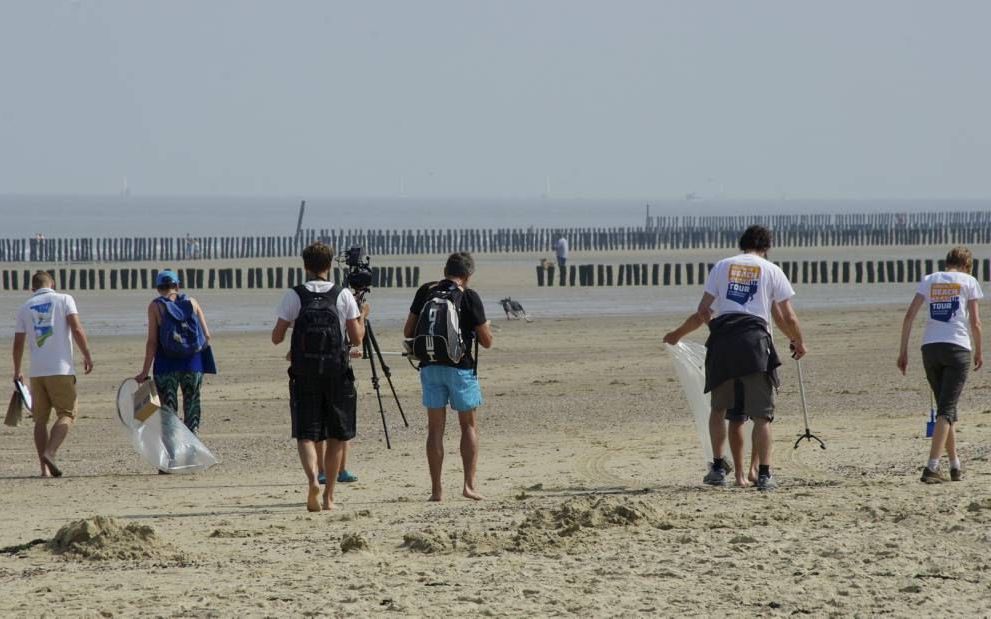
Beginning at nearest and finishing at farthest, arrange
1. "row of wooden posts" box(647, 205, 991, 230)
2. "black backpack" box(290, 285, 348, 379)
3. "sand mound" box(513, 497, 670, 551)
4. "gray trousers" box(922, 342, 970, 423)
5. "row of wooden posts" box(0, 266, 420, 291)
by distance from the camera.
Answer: "sand mound" box(513, 497, 670, 551) < "black backpack" box(290, 285, 348, 379) < "gray trousers" box(922, 342, 970, 423) < "row of wooden posts" box(0, 266, 420, 291) < "row of wooden posts" box(647, 205, 991, 230)

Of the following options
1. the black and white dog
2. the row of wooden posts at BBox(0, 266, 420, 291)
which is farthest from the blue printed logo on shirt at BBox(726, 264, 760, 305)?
the row of wooden posts at BBox(0, 266, 420, 291)

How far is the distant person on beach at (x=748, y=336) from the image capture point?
977cm

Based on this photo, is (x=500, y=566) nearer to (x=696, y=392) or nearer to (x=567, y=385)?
(x=696, y=392)

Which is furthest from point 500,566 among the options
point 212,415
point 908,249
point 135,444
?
point 908,249

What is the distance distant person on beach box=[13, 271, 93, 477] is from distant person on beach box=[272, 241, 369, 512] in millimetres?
2571

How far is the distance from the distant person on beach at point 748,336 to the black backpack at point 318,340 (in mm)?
2101

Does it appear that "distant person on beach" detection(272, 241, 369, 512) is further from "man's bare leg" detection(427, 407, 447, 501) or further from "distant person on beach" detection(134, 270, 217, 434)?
"distant person on beach" detection(134, 270, 217, 434)

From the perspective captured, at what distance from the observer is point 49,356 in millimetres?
11539

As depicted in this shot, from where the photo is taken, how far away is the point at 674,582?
750cm

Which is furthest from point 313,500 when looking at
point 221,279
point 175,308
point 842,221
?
point 842,221

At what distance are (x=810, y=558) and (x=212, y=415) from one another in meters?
8.85

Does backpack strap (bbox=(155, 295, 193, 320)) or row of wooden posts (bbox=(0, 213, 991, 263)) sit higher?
backpack strap (bbox=(155, 295, 193, 320))

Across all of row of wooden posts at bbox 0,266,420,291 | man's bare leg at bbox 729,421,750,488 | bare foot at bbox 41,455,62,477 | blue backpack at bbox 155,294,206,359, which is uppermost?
blue backpack at bbox 155,294,206,359

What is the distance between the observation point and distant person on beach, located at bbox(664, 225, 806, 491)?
977 cm
